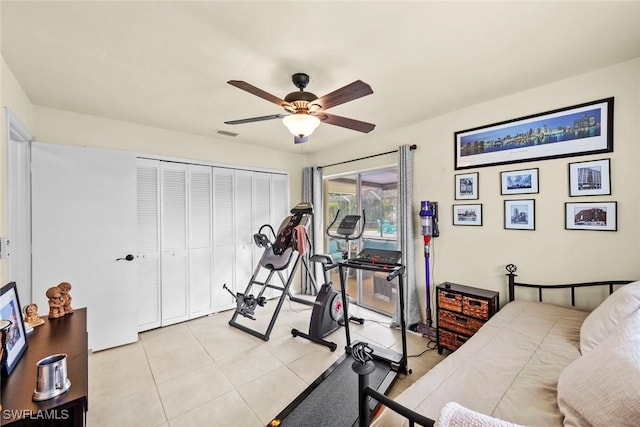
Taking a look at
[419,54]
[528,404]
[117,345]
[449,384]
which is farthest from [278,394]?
[419,54]

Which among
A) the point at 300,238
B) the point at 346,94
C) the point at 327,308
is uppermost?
the point at 346,94

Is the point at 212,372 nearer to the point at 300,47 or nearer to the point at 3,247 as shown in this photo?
the point at 3,247

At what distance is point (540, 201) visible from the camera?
97.8 inches

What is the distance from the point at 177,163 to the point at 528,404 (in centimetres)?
406

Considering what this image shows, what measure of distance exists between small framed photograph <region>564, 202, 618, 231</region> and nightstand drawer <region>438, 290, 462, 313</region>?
1126 millimetres

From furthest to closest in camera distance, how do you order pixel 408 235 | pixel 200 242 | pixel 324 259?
pixel 200 242 → pixel 408 235 → pixel 324 259

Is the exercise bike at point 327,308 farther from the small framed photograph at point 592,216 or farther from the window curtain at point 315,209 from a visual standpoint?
the small framed photograph at point 592,216

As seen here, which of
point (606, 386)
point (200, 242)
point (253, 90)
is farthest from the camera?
point (200, 242)

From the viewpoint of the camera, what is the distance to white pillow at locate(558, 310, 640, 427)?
91 centimetres

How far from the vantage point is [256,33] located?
168 centimetres

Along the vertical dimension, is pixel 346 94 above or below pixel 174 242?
above

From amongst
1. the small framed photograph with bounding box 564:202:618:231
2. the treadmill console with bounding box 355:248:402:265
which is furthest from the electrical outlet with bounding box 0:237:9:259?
the small framed photograph with bounding box 564:202:618:231

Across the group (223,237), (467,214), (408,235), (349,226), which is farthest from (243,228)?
(467,214)

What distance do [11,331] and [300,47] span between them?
221 cm
